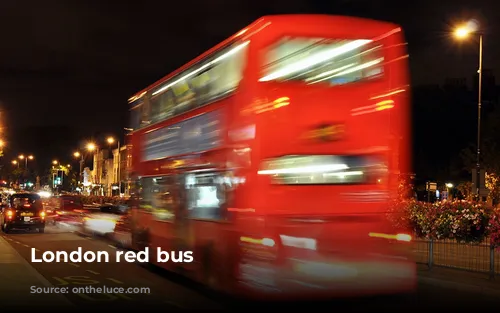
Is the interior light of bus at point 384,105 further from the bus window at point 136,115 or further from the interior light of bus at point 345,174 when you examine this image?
the bus window at point 136,115

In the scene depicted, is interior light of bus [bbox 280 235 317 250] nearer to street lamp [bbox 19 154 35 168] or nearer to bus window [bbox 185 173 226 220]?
bus window [bbox 185 173 226 220]

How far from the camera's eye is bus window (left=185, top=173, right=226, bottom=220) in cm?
1016

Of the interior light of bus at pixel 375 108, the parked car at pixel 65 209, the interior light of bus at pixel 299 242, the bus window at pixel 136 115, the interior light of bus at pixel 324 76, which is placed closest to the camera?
the interior light of bus at pixel 299 242

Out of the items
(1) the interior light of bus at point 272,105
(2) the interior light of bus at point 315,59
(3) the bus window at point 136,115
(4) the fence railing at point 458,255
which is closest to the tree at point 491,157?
(4) the fence railing at point 458,255

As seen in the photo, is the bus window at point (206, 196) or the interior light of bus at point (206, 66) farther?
the bus window at point (206, 196)

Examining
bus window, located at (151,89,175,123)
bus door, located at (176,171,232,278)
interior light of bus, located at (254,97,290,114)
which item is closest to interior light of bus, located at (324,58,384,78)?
interior light of bus, located at (254,97,290,114)

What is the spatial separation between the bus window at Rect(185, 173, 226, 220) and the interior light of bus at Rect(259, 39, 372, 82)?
6.58 ft

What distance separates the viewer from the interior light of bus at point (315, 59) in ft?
30.4

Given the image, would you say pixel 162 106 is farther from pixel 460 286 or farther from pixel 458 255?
pixel 458 255

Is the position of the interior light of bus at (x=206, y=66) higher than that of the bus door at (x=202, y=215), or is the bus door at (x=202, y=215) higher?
the interior light of bus at (x=206, y=66)

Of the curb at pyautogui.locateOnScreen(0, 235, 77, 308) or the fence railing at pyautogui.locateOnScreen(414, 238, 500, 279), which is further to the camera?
the fence railing at pyautogui.locateOnScreen(414, 238, 500, 279)

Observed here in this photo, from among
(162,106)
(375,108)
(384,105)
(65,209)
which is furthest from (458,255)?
(65,209)

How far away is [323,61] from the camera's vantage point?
9.59 m

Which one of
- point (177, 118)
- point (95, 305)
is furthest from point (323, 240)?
point (177, 118)
